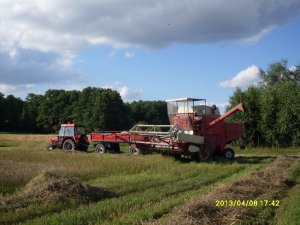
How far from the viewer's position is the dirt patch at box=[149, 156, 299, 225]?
791 centimetres

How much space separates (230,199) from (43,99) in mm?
99014

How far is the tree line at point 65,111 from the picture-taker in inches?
3494

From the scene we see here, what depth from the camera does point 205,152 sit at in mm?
22438

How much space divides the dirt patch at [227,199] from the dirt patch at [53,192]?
283 cm

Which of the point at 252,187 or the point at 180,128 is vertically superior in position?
the point at 180,128

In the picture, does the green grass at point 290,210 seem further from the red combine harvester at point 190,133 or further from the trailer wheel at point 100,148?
the trailer wheel at point 100,148

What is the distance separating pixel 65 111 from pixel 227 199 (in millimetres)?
93798

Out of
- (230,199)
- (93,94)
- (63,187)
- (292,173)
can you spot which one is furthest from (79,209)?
(93,94)

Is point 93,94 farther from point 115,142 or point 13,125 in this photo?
point 115,142

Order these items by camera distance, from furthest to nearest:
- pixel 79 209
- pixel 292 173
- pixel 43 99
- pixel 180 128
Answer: pixel 43 99, pixel 180 128, pixel 292 173, pixel 79 209

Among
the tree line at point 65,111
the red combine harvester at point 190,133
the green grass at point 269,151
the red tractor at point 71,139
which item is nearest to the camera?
the red combine harvester at point 190,133

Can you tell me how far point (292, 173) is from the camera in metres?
15.3

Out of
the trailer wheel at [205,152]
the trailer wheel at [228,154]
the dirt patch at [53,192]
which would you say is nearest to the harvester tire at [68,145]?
the trailer wheel at [228,154]

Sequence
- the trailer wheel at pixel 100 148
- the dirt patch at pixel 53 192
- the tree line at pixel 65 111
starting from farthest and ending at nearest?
the tree line at pixel 65 111 < the trailer wheel at pixel 100 148 < the dirt patch at pixel 53 192
